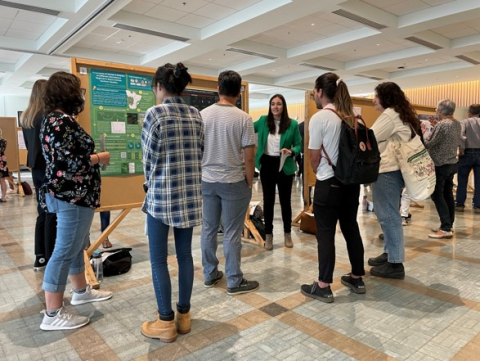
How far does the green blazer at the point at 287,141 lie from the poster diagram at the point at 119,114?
1084mm

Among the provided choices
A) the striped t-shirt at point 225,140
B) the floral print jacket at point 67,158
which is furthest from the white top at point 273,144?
the floral print jacket at point 67,158

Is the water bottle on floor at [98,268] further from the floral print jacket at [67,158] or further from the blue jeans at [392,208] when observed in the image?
the blue jeans at [392,208]

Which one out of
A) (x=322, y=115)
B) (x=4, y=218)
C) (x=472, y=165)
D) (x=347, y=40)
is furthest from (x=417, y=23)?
(x=4, y=218)

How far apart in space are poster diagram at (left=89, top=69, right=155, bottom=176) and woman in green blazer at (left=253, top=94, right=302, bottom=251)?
3.72 ft

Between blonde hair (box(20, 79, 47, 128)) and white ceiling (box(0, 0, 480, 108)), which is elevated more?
white ceiling (box(0, 0, 480, 108))

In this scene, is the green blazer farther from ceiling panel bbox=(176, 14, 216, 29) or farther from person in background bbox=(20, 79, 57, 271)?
ceiling panel bbox=(176, 14, 216, 29)

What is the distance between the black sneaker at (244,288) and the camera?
8.21 ft

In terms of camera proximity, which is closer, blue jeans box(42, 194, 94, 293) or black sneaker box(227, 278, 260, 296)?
blue jeans box(42, 194, 94, 293)

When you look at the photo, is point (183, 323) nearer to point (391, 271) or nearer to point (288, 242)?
point (391, 271)

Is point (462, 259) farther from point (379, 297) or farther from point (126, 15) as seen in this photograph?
point (126, 15)

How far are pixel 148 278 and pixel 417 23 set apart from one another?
25.0 feet

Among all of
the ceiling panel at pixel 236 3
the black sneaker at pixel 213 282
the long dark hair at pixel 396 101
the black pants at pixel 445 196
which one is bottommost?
the black sneaker at pixel 213 282

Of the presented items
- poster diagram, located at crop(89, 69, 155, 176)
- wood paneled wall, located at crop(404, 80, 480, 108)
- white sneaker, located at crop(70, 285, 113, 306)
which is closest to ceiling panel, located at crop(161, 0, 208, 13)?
poster diagram, located at crop(89, 69, 155, 176)

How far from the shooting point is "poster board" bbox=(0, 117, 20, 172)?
8508mm
